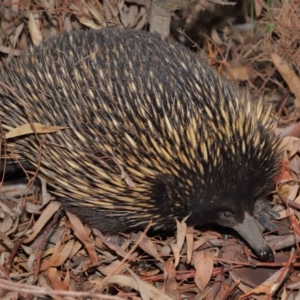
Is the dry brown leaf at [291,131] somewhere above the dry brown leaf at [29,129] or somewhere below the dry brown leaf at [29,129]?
below

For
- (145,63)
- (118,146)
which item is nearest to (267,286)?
(118,146)

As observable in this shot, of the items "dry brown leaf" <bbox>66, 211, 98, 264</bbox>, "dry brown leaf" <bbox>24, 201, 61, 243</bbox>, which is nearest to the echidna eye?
"dry brown leaf" <bbox>66, 211, 98, 264</bbox>

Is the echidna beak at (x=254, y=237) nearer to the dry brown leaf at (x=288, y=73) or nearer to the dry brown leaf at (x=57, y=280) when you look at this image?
the dry brown leaf at (x=57, y=280)

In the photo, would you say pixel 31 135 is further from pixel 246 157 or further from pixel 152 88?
pixel 246 157

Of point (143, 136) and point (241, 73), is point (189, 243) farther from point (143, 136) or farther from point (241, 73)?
point (241, 73)

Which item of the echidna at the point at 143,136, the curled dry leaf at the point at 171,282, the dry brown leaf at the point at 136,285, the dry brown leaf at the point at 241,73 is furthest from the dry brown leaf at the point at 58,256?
the dry brown leaf at the point at 241,73

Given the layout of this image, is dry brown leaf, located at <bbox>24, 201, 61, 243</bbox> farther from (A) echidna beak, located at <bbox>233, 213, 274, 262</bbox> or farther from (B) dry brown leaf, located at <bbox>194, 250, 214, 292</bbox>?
(A) echidna beak, located at <bbox>233, 213, 274, 262</bbox>

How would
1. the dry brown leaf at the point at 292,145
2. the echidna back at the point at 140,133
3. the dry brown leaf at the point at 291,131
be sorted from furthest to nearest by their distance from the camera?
1. the dry brown leaf at the point at 291,131
2. the dry brown leaf at the point at 292,145
3. the echidna back at the point at 140,133
